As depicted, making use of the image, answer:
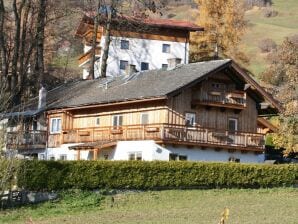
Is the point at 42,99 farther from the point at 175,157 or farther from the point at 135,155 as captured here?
the point at 175,157

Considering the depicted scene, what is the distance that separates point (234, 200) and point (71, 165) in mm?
8092

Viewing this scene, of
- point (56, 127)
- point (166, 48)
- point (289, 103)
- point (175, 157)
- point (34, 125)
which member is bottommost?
point (175, 157)

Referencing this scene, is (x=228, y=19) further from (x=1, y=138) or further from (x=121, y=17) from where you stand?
(x=1, y=138)

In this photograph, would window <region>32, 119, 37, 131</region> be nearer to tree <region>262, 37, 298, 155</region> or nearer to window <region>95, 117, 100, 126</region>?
window <region>95, 117, 100, 126</region>

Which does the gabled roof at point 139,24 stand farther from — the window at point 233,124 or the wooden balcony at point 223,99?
the wooden balcony at point 223,99

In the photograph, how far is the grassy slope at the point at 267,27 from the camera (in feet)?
422

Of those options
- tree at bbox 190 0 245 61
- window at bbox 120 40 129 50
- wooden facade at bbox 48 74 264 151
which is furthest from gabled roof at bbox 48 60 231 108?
tree at bbox 190 0 245 61

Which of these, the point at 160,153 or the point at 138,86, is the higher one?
the point at 138,86

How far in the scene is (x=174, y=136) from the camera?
1710 inches

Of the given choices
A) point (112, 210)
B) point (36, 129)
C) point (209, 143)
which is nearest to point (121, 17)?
point (36, 129)

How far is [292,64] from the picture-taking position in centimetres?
4472

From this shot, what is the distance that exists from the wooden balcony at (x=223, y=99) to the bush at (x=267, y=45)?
8669 cm

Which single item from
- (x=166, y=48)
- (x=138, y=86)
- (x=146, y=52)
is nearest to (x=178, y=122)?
(x=138, y=86)

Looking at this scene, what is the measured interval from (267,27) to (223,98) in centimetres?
11271
